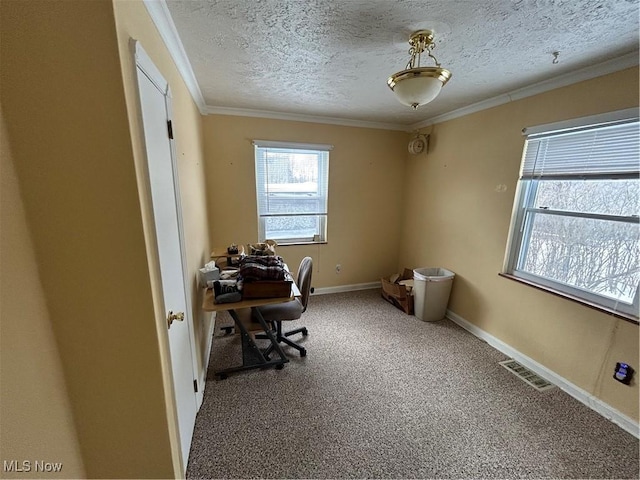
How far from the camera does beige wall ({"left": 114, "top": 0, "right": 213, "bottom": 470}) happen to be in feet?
2.88

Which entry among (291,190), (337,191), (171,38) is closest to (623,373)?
(337,191)

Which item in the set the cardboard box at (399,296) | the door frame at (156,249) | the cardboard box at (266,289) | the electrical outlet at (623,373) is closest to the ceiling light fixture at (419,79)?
the door frame at (156,249)

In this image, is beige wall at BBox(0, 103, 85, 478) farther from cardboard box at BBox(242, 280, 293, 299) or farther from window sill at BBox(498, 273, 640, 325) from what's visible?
window sill at BBox(498, 273, 640, 325)

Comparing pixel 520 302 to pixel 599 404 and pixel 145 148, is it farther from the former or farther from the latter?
pixel 145 148

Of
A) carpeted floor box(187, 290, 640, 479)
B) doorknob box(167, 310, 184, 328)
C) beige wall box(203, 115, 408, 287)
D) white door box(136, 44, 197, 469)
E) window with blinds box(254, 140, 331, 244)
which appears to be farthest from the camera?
window with blinds box(254, 140, 331, 244)

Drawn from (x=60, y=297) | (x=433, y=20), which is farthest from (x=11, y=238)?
(x=433, y=20)

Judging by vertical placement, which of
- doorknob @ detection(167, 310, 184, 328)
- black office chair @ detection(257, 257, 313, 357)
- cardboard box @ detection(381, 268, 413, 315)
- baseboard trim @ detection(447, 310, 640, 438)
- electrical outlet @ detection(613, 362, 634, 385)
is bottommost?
baseboard trim @ detection(447, 310, 640, 438)

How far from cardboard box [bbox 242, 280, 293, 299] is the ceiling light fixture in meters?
1.42

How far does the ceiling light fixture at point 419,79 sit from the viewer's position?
130 centimetres

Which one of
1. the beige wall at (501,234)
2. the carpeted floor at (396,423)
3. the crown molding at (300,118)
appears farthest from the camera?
the crown molding at (300,118)

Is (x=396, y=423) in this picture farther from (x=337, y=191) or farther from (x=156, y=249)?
(x=337, y=191)

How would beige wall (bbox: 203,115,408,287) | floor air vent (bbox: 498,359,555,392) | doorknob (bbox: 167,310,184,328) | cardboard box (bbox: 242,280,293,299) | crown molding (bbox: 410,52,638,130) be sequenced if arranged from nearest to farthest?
doorknob (bbox: 167,310,184,328)
crown molding (bbox: 410,52,638,130)
cardboard box (bbox: 242,280,293,299)
floor air vent (bbox: 498,359,555,392)
beige wall (bbox: 203,115,408,287)

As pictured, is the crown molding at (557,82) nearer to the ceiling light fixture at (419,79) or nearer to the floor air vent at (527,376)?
the ceiling light fixture at (419,79)

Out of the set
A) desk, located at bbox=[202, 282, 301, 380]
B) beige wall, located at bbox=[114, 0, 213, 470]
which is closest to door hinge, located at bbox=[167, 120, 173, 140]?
beige wall, located at bbox=[114, 0, 213, 470]
